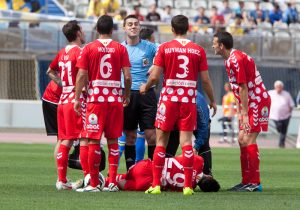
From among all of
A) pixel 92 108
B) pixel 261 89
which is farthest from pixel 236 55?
pixel 92 108

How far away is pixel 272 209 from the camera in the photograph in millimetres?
11656

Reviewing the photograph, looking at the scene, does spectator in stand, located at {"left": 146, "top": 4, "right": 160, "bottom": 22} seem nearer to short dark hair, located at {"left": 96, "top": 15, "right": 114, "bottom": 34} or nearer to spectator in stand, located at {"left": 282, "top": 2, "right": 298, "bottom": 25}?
spectator in stand, located at {"left": 282, "top": 2, "right": 298, "bottom": 25}

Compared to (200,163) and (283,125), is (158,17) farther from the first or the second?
Result: (200,163)

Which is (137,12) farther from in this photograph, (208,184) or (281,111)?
(208,184)

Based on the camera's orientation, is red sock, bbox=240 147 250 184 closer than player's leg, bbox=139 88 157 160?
Yes

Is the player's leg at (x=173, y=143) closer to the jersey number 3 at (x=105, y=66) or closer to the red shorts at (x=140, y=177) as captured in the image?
the red shorts at (x=140, y=177)

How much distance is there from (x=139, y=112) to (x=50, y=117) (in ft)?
4.18

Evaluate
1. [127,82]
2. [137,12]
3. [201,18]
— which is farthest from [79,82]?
[201,18]

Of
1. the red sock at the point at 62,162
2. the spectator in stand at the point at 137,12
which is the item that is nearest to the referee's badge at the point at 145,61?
the red sock at the point at 62,162

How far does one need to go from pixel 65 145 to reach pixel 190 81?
1.94 m

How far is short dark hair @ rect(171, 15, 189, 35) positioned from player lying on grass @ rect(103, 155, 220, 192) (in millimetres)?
1705

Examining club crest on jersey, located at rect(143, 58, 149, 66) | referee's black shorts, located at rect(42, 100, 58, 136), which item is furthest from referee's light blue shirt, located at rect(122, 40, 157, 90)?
referee's black shorts, located at rect(42, 100, 58, 136)

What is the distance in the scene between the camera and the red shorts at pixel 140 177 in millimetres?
13953

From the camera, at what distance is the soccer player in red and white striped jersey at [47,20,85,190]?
46.1 feet
